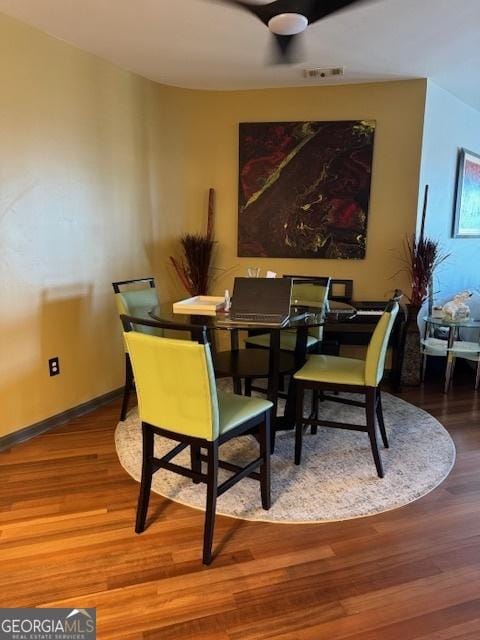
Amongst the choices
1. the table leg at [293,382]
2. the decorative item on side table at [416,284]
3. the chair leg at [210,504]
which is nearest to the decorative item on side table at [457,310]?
the decorative item on side table at [416,284]

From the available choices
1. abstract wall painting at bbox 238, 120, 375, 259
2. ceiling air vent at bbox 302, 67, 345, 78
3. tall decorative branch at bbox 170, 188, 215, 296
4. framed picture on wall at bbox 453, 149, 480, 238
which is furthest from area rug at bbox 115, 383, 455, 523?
Result: ceiling air vent at bbox 302, 67, 345, 78

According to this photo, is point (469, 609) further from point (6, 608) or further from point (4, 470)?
point (4, 470)

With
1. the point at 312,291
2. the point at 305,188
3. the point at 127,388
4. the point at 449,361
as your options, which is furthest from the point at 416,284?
the point at 127,388

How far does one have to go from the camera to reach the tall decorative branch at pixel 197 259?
12.9 ft

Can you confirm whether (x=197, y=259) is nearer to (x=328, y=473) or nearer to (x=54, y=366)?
(x=54, y=366)

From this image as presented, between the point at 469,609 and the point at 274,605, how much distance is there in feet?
2.25

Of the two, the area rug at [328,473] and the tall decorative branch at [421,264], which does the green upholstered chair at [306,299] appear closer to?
the area rug at [328,473]

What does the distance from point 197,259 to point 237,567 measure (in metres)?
2.63

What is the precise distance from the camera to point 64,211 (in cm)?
305

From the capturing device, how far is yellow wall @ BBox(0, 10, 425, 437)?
2758 millimetres

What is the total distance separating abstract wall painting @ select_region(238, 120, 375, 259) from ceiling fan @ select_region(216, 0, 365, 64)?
59.2 inches

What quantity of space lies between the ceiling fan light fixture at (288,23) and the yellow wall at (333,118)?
1540 millimetres

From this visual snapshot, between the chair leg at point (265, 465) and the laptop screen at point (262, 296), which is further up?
the laptop screen at point (262, 296)

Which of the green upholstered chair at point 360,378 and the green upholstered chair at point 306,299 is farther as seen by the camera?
the green upholstered chair at point 306,299
